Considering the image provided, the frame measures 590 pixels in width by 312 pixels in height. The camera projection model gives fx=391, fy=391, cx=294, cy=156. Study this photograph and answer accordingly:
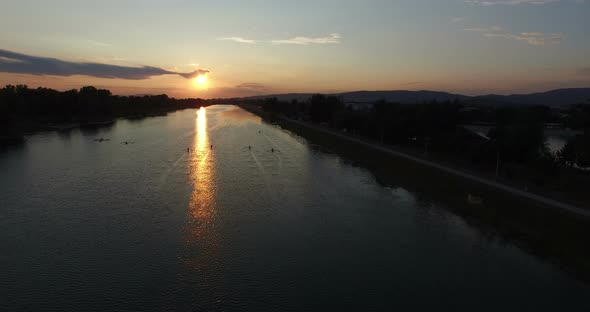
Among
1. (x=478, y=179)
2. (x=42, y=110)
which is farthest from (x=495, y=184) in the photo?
(x=42, y=110)

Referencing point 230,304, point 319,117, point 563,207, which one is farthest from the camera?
point 319,117

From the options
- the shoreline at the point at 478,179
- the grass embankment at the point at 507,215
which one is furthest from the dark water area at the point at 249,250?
the shoreline at the point at 478,179

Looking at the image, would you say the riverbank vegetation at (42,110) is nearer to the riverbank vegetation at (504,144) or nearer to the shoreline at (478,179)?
the shoreline at (478,179)

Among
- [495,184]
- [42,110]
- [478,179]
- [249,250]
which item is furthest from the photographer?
[42,110]

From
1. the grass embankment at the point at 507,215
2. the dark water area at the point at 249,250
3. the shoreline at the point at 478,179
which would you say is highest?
the shoreline at the point at 478,179

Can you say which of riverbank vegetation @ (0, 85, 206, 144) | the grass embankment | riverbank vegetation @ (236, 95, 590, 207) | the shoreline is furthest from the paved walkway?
riverbank vegetation @ (0, 85, 206, 144)

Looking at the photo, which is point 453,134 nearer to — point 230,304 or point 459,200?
point 459,200

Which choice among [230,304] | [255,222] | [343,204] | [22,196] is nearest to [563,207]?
[343,204]

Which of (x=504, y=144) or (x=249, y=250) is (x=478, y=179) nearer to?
(x=504, y=144)
